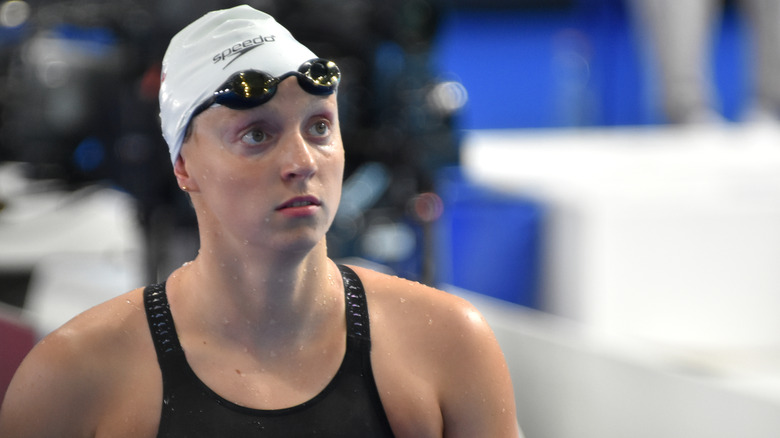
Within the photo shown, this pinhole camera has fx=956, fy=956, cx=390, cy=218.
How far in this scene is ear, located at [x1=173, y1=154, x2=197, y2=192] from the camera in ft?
1.96

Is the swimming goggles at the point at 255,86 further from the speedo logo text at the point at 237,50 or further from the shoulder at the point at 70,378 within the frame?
the shoulder at the point at 70,378

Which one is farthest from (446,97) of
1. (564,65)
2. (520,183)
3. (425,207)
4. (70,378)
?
(564,65)

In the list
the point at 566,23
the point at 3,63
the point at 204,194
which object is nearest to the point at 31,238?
the point at 3,63

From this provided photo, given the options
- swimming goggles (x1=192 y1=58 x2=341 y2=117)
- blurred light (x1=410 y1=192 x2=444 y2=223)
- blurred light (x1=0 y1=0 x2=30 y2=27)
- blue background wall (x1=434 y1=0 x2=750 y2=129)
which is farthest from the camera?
blue background wall (x1=434 y1=0 x2=750 y2=129)

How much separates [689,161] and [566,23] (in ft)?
5.93

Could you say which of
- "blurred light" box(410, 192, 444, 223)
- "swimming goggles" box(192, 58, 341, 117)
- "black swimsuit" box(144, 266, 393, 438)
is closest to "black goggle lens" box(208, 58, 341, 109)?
"swimming goggles" box(192, 58, 341, 117)

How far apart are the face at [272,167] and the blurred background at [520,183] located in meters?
0.18

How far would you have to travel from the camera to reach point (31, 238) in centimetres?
232

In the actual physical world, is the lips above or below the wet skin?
above

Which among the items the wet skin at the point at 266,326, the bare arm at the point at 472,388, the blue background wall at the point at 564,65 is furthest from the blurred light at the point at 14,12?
the blue background wall at the point at 564,65

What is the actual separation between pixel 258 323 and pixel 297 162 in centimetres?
12

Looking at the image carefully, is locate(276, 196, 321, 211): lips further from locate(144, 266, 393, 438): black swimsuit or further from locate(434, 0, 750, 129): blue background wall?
locate(434, 0, 750, 129): blue background wall

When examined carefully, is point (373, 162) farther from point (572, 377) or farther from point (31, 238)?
point (31, 238)

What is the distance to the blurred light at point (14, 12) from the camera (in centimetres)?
173
